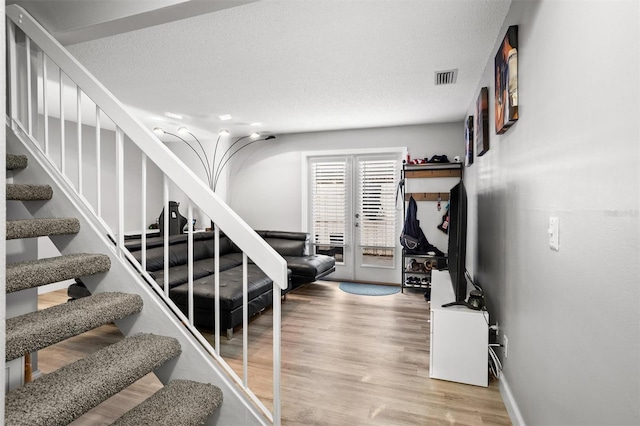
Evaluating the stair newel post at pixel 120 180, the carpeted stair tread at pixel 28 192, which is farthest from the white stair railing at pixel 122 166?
the carpeted stair tread at pixel 28 192

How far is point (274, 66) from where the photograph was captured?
3.04m

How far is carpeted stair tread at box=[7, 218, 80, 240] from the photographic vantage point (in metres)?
1.65

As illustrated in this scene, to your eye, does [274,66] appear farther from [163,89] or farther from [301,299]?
[301,299]

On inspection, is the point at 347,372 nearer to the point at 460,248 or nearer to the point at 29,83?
the point at 460,248

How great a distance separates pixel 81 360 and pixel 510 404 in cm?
222

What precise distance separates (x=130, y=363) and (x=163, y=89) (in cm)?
298

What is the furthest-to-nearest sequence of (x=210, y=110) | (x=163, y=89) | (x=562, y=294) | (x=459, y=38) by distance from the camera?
(x=210, y=110) < (x=163, y=89) < (x=459, y=38) < (x=562, y=294)

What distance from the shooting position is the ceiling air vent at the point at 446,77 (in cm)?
319

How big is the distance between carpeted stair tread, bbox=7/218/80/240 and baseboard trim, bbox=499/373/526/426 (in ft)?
8.31

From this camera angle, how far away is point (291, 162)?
5.89 meters

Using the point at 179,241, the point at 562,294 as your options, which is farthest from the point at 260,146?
the point at 562,294

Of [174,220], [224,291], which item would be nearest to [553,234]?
[224,291]

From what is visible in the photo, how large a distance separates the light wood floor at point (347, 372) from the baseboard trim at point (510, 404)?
4cm

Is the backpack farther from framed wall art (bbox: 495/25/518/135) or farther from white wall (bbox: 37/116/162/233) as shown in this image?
white wall (bbox: 37/116/162/233)
